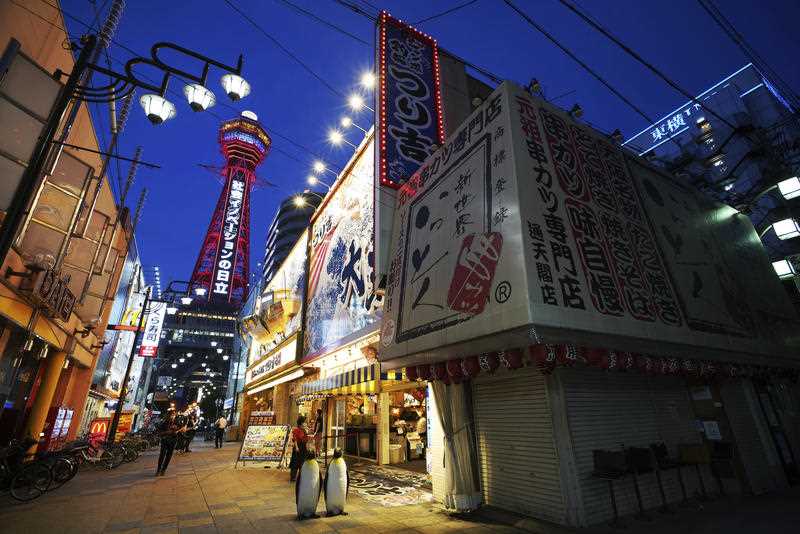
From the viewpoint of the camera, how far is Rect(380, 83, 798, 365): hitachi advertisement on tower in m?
5.59

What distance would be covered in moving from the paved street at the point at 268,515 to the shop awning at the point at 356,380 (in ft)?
9.11

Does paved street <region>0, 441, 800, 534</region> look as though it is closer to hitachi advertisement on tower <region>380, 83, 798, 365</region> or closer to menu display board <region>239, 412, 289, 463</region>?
hitachi advertisement on tower <region>380, 83, 798, 365</region>

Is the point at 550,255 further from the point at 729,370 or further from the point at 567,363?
the point at 729,370

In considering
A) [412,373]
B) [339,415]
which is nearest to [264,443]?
[339,415]

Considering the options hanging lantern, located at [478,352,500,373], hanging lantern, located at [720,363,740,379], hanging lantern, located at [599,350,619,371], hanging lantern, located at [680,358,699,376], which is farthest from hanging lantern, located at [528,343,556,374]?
hanging lantern, located at [720,363,740,379]

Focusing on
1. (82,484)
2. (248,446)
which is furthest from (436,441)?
(82,484)

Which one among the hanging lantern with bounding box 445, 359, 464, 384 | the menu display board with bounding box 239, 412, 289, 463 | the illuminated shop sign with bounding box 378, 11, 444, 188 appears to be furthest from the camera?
the menu display board with bounding box 239, 412, 289, 463

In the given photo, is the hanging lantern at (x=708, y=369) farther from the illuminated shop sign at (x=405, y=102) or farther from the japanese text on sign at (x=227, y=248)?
the japanese text on sign at (x=227, y=248)

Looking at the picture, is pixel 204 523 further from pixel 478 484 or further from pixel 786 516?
pixel 786 516

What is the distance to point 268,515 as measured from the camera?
692cm

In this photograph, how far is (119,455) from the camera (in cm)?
1449

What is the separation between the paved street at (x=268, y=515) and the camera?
19.7ft

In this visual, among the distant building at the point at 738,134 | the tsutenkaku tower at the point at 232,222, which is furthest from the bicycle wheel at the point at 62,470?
the tsutenkaku tower at the point at 232,222

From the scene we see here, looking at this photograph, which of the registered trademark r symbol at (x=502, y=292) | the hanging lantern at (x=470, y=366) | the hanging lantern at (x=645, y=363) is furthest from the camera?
the hanging lantern at (x=645, y=363)
